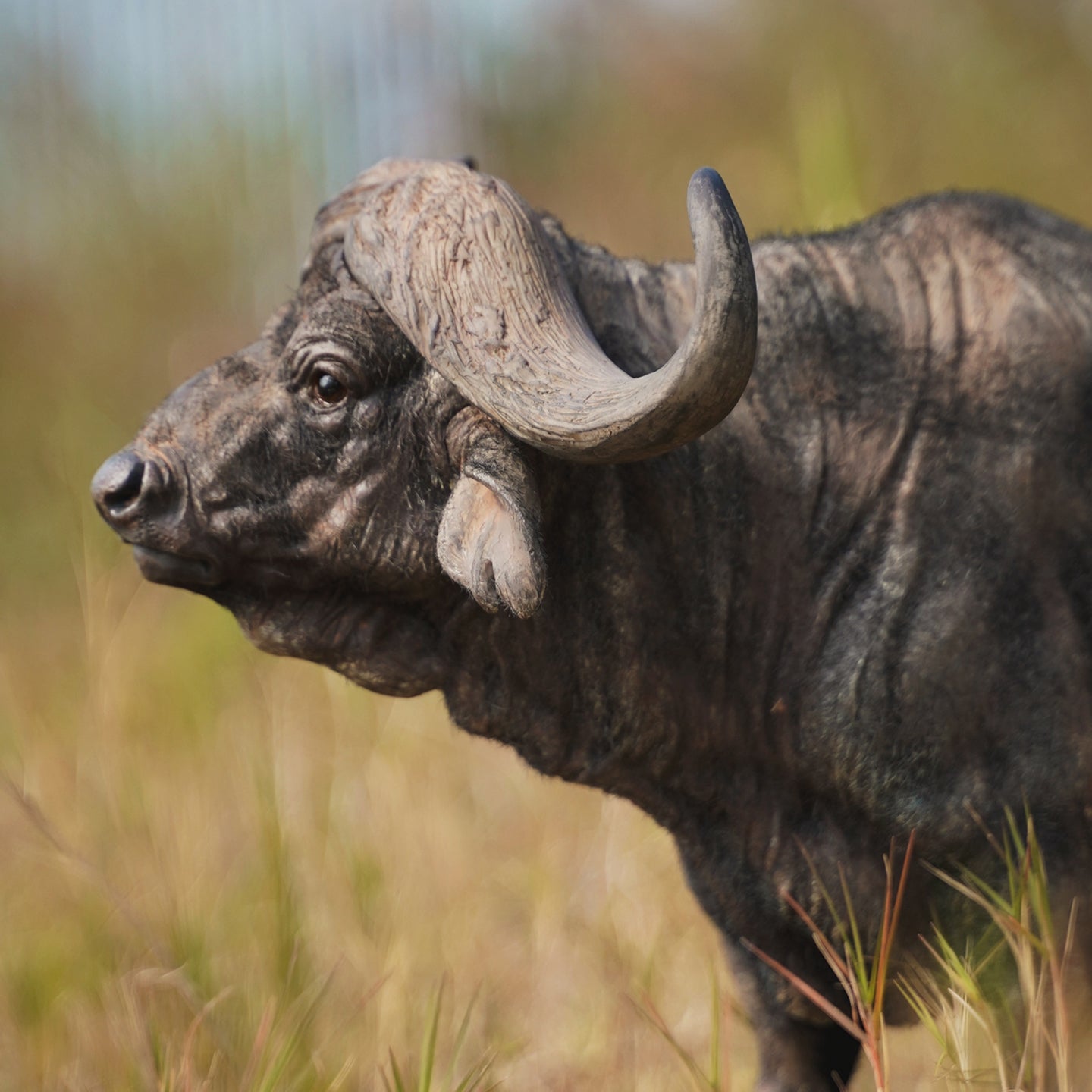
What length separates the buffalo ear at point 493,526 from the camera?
2.45 metres

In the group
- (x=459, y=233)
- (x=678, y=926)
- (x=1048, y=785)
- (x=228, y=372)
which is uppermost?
(x=459, y=233)

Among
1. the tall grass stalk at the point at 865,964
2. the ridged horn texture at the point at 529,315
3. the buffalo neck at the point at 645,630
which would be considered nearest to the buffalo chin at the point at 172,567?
the buffalo neck at the point at 645,630

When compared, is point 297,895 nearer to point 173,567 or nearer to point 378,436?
point 173,567

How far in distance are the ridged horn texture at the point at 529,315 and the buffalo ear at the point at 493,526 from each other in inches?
3.6

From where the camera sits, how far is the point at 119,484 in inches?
111

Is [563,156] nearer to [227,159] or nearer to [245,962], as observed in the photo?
[227,159]

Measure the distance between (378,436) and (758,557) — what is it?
91 cm

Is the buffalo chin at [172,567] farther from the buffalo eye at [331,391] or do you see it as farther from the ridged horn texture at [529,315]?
the ridged horn texture at [529,315]

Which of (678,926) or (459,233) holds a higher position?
(459,233)

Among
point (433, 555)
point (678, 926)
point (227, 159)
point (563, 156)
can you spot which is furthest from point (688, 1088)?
point (563, 156)

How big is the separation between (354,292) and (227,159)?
7102 mm

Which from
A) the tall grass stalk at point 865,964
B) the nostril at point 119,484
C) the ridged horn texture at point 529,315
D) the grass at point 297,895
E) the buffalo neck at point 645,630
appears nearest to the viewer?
the ridged horn texture at point 529,315

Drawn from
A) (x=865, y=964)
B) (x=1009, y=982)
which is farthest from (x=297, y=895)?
(x=1009, y=982)

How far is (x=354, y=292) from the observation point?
2.91 meters
